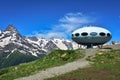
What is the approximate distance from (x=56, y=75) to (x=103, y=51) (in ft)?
100

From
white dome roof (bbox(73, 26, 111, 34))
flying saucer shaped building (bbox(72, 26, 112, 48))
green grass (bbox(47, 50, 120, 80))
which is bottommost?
green grass (bbox(47, 50, 120, 80))

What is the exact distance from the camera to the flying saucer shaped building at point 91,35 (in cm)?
9638

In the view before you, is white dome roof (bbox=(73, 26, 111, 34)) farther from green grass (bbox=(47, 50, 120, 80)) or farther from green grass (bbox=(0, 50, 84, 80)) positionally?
green grass (bbox=(47, 50, 120, 80))

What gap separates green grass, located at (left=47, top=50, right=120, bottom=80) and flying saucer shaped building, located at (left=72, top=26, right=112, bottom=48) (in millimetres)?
17964

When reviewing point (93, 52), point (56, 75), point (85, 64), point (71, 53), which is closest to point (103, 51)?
point (93, 52)

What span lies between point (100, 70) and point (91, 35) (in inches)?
1453

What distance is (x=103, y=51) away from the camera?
8431 cm

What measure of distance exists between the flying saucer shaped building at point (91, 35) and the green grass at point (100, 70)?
18.0 meters

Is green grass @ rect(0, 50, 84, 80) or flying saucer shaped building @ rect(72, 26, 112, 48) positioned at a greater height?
flying saucer shaped building @ rect(72, 26, 112, 48)

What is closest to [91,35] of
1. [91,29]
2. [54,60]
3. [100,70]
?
[91,29]

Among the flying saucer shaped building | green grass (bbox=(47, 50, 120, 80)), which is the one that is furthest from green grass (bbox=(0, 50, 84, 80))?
the flying saucer shaped building

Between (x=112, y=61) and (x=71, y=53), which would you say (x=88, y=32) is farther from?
(x=112, y=61)

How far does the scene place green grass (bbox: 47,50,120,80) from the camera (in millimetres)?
52881

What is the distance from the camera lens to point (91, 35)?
3787 inches
